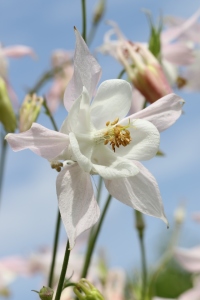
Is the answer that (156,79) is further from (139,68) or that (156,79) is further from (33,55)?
(33,55)

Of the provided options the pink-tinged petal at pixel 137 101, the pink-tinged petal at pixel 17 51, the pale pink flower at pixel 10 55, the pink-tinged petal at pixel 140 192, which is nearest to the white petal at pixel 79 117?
the pink-tinged petal at pixel 140 192

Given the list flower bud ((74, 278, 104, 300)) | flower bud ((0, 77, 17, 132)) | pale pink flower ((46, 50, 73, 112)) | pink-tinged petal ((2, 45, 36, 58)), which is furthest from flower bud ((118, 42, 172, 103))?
pale pink flower ((46, 50, 73, 112))

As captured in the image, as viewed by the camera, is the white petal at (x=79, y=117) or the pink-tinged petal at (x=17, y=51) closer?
the white petal at (x=79, y=117)

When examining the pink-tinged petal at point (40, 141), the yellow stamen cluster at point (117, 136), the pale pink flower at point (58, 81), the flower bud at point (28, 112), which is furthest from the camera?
the pale pink flower at point (58, 81)

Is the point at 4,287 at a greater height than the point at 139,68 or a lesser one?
lesser

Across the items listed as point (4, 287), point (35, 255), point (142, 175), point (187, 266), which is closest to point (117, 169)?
point (142, 175)

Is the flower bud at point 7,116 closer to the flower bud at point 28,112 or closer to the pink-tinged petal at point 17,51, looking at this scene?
the flower bud at point 28,112

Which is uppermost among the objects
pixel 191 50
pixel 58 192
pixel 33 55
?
pixel 33 55
